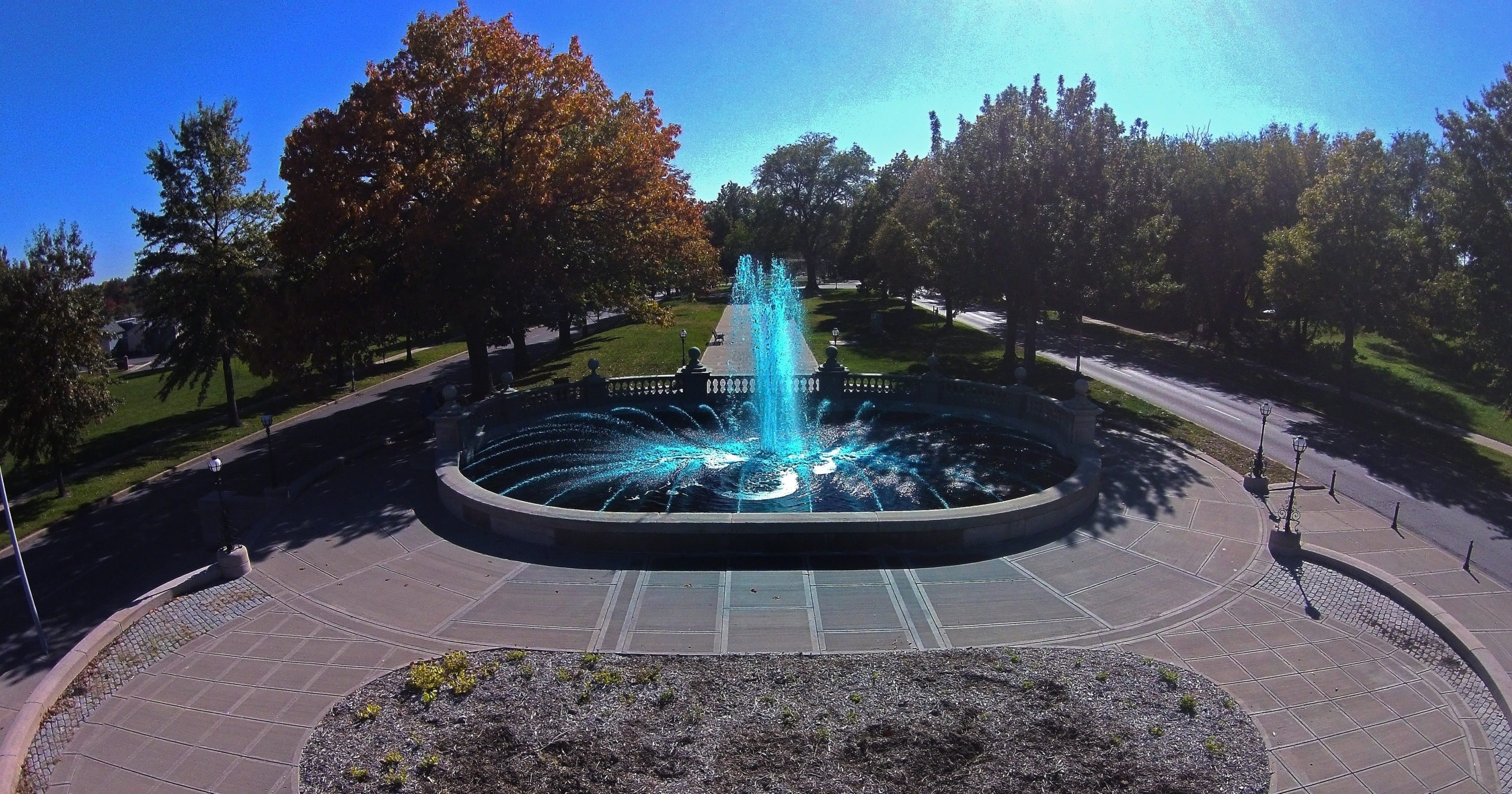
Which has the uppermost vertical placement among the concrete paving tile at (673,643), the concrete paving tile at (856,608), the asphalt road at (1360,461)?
the concrete paving tile at (673,643)

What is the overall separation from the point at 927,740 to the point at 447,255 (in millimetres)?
20399

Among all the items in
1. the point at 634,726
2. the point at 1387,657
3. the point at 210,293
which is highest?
the point at 210,293

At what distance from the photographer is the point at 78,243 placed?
2083cm

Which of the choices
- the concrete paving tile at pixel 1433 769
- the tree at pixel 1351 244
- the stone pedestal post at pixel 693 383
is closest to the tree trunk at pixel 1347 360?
the tree at pixel 1351 244

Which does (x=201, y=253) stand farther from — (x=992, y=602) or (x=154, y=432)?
(x=992, y=602)

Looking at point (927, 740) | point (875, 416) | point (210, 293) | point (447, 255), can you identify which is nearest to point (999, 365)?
point (875, 416)

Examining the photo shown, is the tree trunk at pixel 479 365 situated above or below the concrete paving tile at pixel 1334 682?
above

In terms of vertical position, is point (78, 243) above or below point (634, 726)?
above

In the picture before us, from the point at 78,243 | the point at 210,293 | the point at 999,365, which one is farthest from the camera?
the point at 999,365

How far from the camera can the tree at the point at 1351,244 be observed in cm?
2758

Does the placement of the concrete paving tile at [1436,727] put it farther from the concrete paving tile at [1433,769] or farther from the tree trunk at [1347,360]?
the tree trunk at [1347,360]

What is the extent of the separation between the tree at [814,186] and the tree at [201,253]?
191 feet

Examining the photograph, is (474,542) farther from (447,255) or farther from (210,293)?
(210,293)

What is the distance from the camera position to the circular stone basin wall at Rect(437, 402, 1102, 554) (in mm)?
13320
